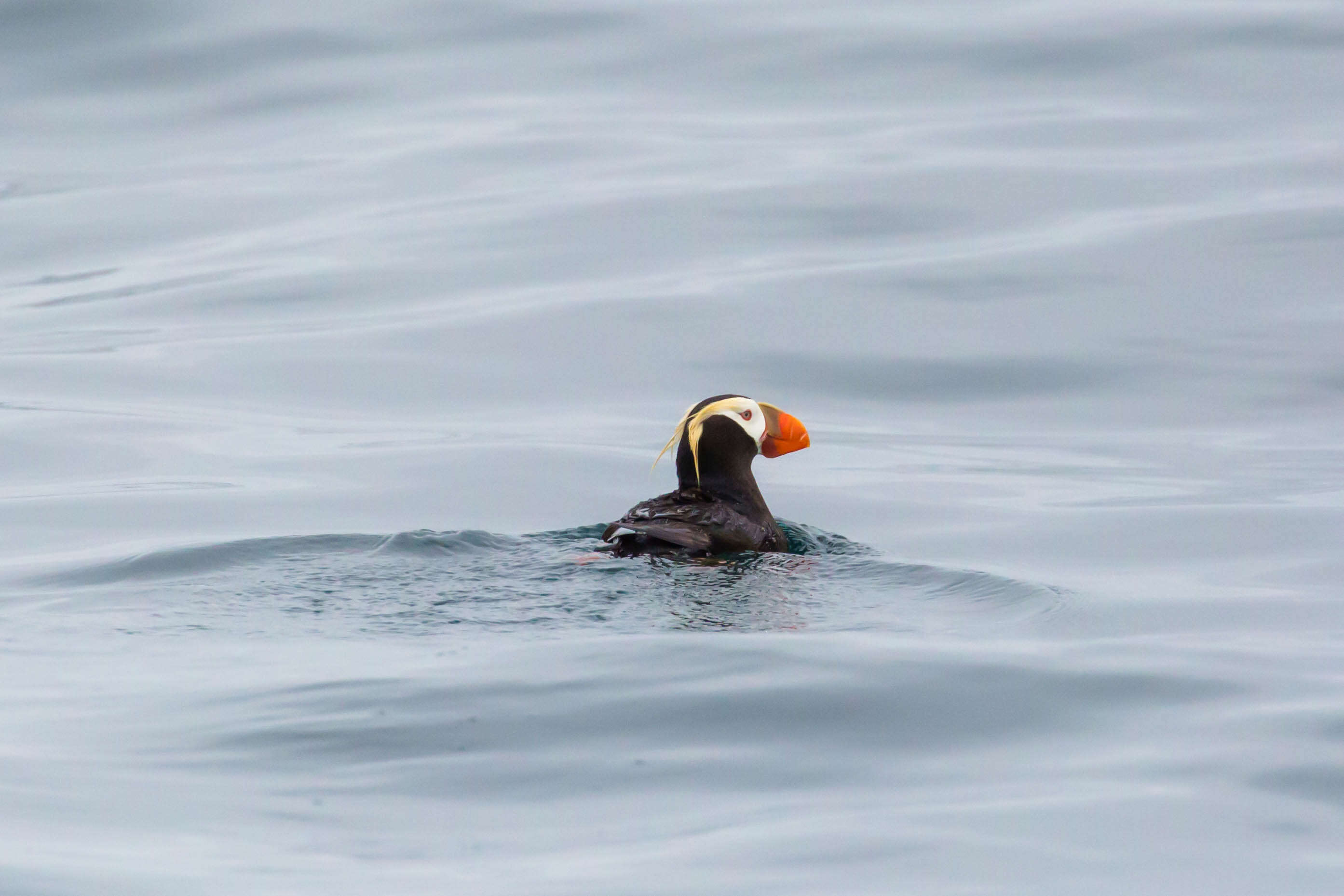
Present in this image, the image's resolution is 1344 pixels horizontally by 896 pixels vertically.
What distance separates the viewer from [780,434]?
28.0 feet

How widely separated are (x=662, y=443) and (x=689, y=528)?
375 cm

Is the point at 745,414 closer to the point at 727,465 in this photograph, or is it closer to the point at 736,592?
the point at 727,465

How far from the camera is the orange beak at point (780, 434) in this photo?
8.52 m

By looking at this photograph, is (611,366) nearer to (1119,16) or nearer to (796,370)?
(796,370)

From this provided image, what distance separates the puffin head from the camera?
8.45 meters

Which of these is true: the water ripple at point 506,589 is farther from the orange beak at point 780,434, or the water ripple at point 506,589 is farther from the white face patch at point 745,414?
the white face patch at point 745,414

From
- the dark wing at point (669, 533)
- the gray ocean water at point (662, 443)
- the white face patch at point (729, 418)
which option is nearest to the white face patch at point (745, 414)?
the white face patch at point (729, 418)

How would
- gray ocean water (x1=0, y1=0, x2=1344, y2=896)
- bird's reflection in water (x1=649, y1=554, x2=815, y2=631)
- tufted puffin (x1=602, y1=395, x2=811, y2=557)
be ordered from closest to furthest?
gray ocean water (x1=0, y1=0, x2=1344, y2=896) < bird's reflection in water (x1=649, y1=554, x2=815, y2=631) < tufted puffin (x1=602, y1=395, x2=811, y2=557)

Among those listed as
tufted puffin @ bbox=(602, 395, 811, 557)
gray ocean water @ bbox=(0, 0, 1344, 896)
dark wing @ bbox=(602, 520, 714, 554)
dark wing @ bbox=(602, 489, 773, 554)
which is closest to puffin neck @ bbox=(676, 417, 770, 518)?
tufted puffin @ bbox=(602, 395, 811, 557)

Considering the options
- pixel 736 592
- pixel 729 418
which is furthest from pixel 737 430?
pixel 736 592

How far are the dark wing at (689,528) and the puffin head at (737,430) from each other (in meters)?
0.31

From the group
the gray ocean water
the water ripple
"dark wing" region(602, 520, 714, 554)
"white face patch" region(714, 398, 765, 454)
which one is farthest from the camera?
"white face patch" region(714, 398, 765, 454)

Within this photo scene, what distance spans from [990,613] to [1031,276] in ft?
24.5

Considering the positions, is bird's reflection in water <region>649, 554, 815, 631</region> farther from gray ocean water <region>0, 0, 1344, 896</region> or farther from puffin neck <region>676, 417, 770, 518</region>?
puffin neck <region>676, 417, 770, 518</region>
